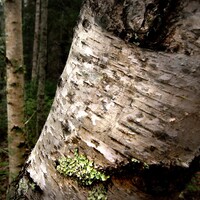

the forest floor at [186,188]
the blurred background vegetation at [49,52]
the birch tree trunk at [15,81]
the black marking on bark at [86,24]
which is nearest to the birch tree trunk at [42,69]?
the blurred background vegetation at [49,52]

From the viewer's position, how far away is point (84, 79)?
874 millimetres

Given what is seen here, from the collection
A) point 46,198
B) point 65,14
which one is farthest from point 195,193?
point 65,14

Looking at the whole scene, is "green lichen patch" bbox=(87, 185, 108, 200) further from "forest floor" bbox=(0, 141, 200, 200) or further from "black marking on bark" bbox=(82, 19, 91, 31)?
"forest floor" bbox=(0, 141, 200, 200)

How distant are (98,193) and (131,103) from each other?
29 cm

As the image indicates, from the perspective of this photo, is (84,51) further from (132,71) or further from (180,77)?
(180,77)

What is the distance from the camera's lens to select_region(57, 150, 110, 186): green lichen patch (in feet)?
2.82

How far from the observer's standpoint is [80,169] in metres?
0.89

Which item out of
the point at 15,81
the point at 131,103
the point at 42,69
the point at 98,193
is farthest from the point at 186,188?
the point at 131,103

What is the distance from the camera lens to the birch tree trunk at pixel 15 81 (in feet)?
9.46

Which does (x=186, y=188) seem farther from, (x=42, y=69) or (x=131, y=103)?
(x=131, y=103)

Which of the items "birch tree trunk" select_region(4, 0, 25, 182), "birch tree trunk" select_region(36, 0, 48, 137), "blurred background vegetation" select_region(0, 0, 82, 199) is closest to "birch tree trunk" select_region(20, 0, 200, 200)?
"birch tree trunk" select_region(4, 0, 25, 182)

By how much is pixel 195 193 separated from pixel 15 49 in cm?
404

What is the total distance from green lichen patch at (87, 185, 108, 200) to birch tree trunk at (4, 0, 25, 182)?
7.68 ft

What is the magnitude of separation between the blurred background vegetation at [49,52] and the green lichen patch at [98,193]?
16.2 ft
